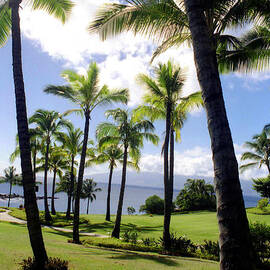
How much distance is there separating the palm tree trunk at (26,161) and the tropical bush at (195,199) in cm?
4431

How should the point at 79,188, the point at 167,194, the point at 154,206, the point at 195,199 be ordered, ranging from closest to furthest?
1. the point at 167,194
2. the point at 79,188
3. the point at 195,199
4. the point at 154,206

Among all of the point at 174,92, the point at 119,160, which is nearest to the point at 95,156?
the point at 119,160

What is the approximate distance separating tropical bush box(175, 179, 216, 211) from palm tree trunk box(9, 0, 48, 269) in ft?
145

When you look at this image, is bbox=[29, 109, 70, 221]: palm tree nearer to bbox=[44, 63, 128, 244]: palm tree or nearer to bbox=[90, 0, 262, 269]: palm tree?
bbox=[44, 63, 128, 244]: palm tree

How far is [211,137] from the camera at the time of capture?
3.70 metres

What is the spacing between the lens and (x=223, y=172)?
341 cm

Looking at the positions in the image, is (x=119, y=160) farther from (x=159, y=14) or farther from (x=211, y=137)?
(x=211, y=137)

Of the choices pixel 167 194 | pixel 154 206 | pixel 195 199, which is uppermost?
pixel 167 194

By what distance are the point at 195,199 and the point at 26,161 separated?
4511 centimetres

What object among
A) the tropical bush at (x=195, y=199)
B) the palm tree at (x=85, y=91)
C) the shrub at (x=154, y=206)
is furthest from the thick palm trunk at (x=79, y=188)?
the tropical bush at (x=195, y=199)

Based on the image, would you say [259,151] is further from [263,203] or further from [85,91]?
[85,91]

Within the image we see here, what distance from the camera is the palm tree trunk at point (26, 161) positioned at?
19.9 ft

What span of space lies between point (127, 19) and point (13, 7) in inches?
154

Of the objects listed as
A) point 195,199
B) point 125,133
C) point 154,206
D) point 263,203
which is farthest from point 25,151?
point 195,199
